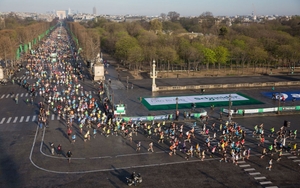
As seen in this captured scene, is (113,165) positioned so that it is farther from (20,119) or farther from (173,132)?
(20,119)

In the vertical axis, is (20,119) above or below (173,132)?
below

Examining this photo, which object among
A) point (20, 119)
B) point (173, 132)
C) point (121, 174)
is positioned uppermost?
point (173, 132)

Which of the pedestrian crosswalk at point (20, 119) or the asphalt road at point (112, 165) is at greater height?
the pedestrian crosswalk at point (20, 119)

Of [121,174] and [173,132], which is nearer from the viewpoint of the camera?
[121,174]

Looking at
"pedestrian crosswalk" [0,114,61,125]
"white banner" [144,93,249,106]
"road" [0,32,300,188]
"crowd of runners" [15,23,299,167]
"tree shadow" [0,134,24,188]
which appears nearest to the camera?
"tree shadow" [0,134,24,188]

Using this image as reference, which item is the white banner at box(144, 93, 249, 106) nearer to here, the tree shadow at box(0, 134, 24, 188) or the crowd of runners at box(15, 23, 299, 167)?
the crowd of runners at box(15, 23, 299, 167)

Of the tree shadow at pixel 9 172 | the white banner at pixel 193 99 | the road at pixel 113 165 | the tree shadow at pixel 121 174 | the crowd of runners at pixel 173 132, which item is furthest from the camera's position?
the white banner at pixel 193 99

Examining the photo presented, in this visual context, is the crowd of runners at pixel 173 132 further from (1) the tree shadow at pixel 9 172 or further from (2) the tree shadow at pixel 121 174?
(2) the tree shadow at pixel 121 174

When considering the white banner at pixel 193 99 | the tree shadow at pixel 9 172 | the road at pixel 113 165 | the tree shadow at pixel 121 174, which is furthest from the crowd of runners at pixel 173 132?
the white banner at pixel 193 99

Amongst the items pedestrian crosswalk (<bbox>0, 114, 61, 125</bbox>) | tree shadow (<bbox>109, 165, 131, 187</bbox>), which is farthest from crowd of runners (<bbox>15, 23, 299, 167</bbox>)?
tree shadow (<bbox>109, 165, 131, 187</bbox>)

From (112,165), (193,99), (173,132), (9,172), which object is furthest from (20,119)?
(193,99)

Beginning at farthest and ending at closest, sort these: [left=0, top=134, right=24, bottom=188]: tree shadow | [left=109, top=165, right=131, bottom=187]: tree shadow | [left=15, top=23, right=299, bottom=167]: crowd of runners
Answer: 1. [left=15, top=23, right=299, bottom=167]: crowd of runners
2. [left=109, top=165, right=131, bottom=187]: tree shadow
3. [left=0, top=134, right=24, bottom=188]: tree shadow

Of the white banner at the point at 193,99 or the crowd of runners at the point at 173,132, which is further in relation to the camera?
the white banner at the point at 193,99

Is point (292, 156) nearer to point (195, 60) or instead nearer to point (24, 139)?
point (24, 139)
